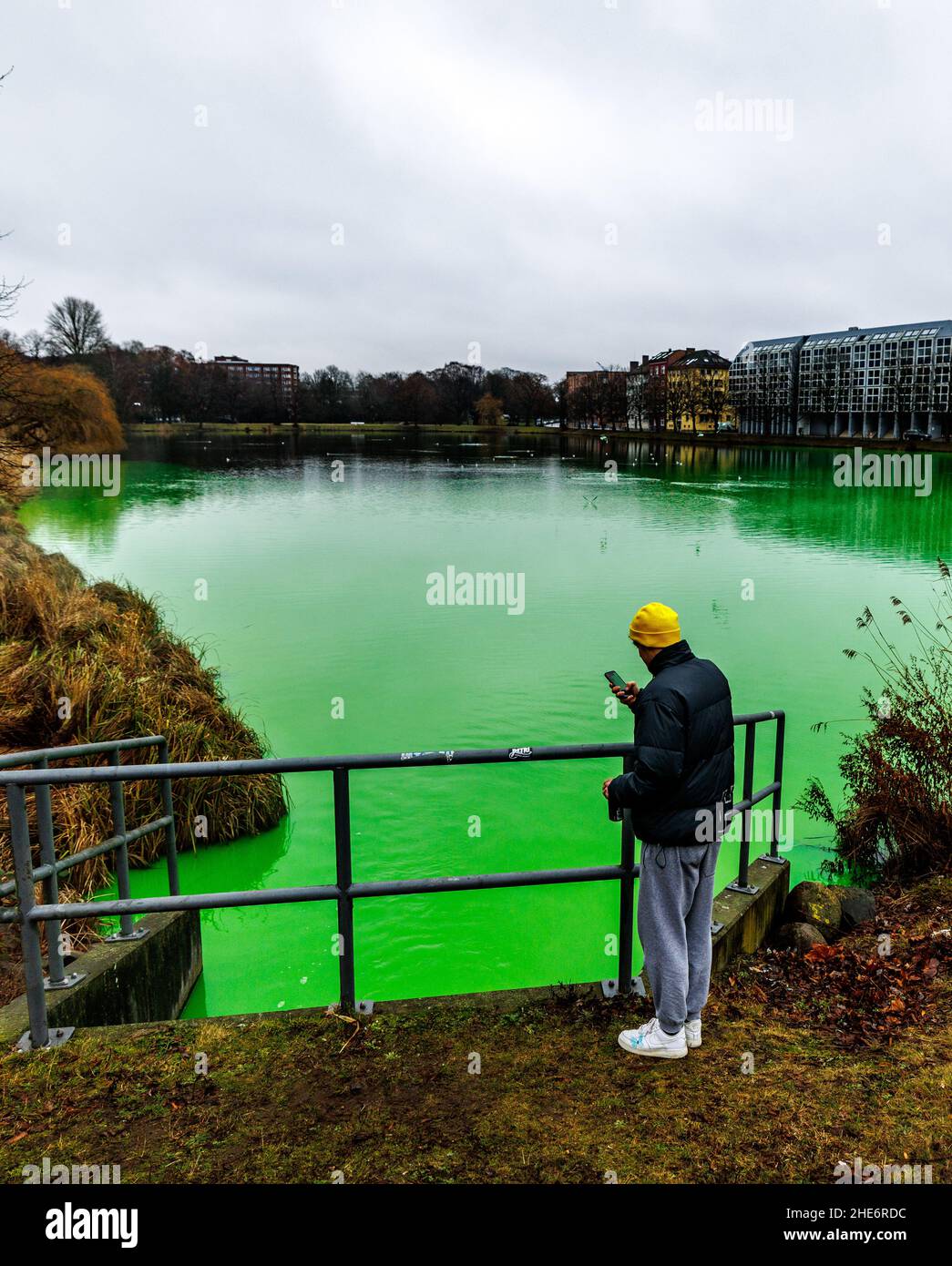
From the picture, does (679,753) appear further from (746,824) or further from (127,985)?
(127,985)

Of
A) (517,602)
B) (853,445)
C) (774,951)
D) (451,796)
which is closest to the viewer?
(774,951)

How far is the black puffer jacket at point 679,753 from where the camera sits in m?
3.46

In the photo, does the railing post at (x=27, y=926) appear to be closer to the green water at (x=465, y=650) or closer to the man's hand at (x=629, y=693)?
the man's hand at (x=629, y=693)

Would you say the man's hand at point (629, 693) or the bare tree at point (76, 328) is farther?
the bare tree at point (76, 328)

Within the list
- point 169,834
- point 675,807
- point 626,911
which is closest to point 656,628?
point 675,807

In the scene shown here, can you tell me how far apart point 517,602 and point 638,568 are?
6.09m

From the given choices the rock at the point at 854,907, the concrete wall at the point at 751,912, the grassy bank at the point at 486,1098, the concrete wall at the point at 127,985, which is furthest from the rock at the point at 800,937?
the concrete wall at the point at 127,985

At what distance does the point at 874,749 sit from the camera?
8156 millimetres

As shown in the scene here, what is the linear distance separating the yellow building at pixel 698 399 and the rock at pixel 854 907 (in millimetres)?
116173

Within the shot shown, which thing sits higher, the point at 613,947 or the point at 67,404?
the point at 67,404

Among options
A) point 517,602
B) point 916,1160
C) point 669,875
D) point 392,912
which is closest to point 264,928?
point 392,912

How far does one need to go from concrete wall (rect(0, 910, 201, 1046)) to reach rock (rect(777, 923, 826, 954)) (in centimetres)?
356

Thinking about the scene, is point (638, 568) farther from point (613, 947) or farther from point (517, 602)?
point (613, 947)

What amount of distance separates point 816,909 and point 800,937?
1.80ft
